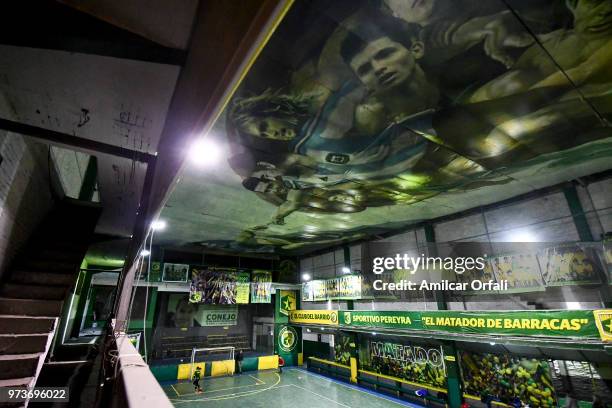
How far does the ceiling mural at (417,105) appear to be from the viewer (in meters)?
3.42

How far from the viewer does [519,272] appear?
A: 7.99m

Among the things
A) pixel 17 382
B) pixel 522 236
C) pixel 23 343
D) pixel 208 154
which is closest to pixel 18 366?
pixel 17 382

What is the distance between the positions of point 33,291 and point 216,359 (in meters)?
14.9

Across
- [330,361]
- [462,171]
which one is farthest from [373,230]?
[330,361]

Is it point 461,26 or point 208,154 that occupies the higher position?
point 461,26

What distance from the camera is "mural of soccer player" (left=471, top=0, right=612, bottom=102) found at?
10.8 feet

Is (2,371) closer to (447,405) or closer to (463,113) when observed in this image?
(463,113)

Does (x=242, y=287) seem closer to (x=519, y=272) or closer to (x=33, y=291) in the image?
(x=33, y=291)

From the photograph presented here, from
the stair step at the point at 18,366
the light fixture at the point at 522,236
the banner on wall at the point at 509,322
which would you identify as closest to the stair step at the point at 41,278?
the stair step at the point at 18,366

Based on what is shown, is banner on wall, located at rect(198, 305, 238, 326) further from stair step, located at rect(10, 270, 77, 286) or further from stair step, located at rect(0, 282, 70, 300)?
stair step, located at rect(0, 282, 70, 300)

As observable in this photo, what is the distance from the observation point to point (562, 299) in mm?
7512

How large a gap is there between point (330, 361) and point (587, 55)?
15.6 metres

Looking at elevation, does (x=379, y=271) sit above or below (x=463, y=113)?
below

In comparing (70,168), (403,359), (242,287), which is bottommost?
(403,359)
